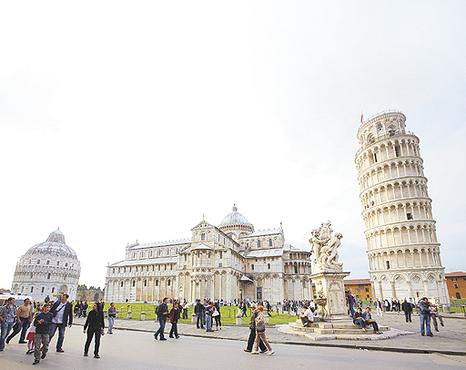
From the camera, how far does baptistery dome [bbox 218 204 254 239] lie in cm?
7712

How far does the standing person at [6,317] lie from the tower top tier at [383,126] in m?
59.0

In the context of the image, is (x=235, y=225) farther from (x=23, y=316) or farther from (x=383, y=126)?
(x=23, y=316)

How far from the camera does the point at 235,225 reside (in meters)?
78.0

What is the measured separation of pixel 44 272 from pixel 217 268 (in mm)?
81362

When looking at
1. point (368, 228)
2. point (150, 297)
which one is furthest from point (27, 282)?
point (368, 228)

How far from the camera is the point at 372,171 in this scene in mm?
55719

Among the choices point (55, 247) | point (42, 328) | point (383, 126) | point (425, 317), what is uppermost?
point (383, 126)

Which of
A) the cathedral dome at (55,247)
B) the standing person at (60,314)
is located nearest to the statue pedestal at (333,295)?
the standing person at (60,314)

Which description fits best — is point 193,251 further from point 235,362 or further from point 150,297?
point 235,362

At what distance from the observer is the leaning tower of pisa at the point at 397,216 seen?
47.0 meters

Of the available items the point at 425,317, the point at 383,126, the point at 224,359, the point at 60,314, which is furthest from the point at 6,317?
the point at 383,126

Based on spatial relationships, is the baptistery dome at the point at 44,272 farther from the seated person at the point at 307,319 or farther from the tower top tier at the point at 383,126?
the seated person at the point at 307,319

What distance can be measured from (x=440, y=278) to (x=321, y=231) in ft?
136

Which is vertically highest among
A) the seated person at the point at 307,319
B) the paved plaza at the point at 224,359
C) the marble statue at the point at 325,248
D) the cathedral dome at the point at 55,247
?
the cathedral dome at the point at 55,247
